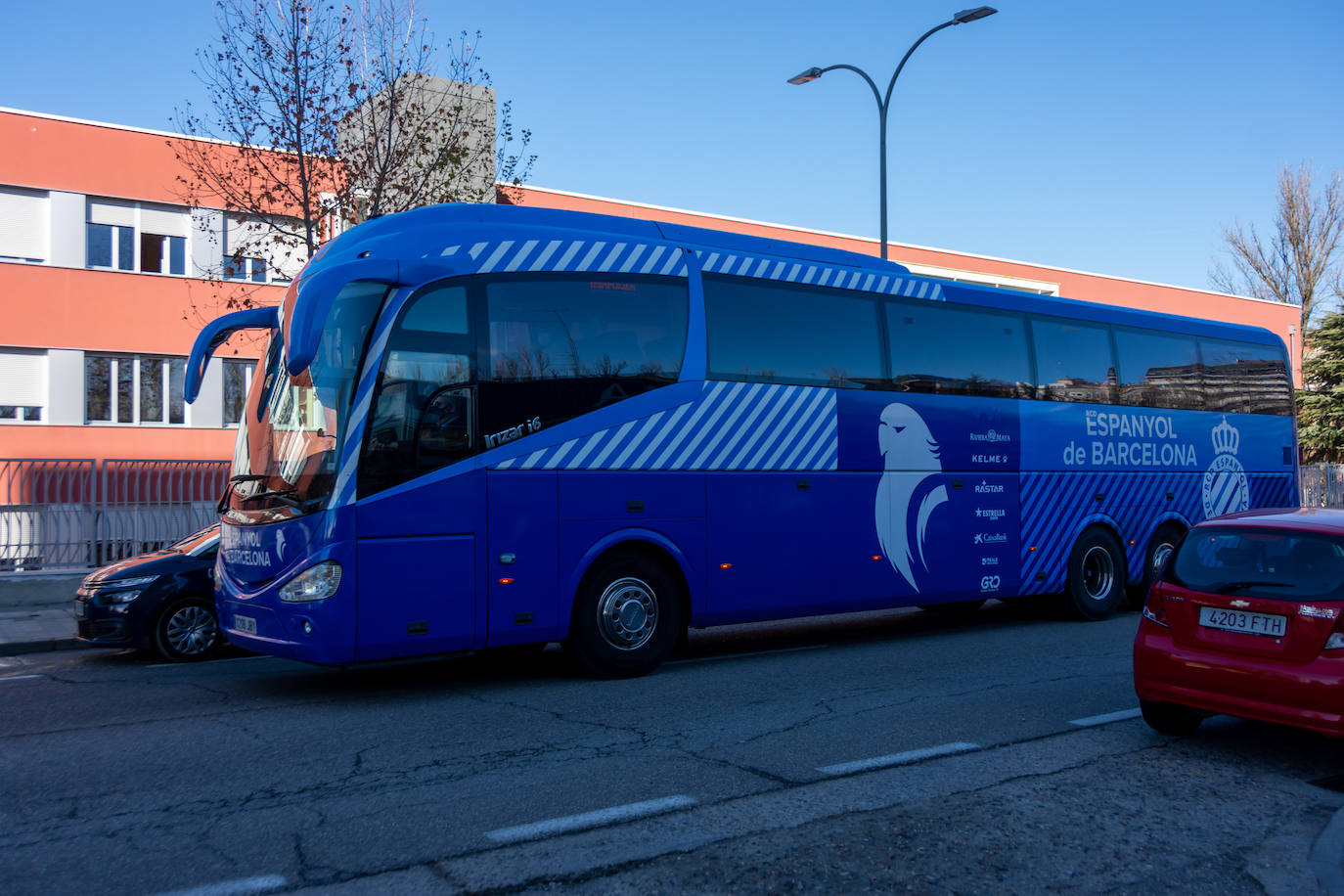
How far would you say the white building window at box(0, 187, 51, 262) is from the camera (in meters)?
23.8

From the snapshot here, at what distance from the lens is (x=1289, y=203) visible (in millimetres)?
51781

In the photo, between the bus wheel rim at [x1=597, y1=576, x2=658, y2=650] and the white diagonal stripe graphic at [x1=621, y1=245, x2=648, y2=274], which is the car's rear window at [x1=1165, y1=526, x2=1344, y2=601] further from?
the white diagonal stripe graphic at [x1=621, y1=245, x2=648, y2=274]

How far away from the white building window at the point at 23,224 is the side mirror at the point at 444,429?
806 inches

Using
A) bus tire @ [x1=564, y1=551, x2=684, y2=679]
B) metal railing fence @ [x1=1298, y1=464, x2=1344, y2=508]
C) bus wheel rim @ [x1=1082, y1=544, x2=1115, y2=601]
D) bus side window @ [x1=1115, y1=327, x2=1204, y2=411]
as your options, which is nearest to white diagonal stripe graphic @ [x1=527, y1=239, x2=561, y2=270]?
bus tire @ [x1=564, y1=551, x2=684, y2=679]

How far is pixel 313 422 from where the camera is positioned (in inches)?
314

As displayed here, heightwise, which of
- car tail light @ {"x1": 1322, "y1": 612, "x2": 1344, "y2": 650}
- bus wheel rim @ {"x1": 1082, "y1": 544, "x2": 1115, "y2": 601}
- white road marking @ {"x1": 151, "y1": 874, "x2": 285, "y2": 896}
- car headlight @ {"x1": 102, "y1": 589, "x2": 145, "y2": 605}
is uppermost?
car tail light @ {"x1": 1322, "y1": 612, "x2": 1344, "y2": 650}

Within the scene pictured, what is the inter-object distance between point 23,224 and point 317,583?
68.5 feet

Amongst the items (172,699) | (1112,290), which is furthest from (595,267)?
(1112,290)

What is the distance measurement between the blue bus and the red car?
399cm

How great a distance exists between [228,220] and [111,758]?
21451 mm

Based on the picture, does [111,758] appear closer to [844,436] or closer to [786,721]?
[786,721]

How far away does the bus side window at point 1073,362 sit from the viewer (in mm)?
13227

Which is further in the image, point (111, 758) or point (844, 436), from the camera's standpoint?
point (844, 436)

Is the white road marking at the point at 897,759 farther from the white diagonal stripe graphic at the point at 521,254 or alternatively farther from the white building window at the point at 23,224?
the white building window at the point at 23,224
